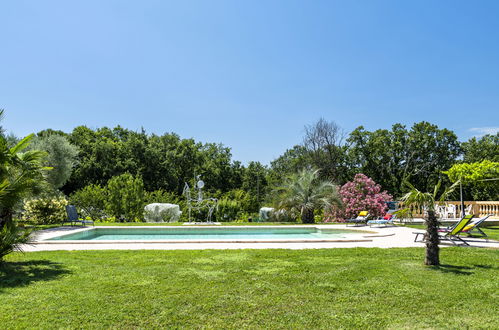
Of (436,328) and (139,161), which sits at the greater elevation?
(139,161)

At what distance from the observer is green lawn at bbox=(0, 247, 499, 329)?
144 inches

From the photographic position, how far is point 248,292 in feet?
15.1

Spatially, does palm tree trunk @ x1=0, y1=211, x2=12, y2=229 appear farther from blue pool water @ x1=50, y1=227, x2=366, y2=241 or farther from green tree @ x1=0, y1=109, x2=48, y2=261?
blue pool water @ x1=50, y1=227, x2=366, y2=241

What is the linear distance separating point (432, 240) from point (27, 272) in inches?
273

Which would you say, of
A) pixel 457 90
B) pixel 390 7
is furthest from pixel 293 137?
pixel 390 7

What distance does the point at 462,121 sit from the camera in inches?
1155

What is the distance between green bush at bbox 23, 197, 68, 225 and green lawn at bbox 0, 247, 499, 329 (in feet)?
29.9

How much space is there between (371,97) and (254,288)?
22946mm

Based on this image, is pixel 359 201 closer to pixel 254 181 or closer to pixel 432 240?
pixel 432 240

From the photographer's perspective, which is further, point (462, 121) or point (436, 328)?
point (462, 121)

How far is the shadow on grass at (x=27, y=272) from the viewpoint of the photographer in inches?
201

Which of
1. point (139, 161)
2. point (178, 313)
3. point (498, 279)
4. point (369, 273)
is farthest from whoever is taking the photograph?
point (139, 161)

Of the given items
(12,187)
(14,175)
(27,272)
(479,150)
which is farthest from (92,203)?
(479,150)

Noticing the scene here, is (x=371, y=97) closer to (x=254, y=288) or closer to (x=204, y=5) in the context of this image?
(x=204, y=5)
